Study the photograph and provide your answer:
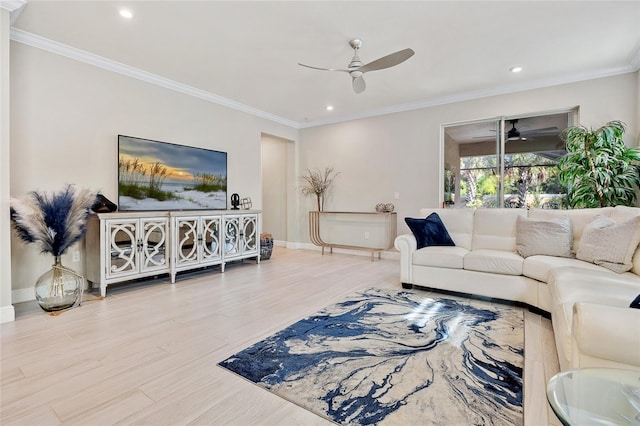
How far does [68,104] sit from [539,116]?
612 cm

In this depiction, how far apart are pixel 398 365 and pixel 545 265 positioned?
180cm

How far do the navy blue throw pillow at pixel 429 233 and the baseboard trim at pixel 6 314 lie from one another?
3981 mm

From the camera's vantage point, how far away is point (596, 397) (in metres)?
0.97

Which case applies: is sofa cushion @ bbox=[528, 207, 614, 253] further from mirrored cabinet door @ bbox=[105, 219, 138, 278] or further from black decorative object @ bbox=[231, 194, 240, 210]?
mirrored cabinet door @ bbox=[105, 219, 138, 278]

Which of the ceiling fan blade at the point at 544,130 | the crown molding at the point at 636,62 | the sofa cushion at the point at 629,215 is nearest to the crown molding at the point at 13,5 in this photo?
the sofa cushion at the point at 629,215

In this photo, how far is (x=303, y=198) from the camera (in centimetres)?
661

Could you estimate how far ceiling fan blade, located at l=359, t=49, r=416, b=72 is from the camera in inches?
108

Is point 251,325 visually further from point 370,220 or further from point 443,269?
point 370,220

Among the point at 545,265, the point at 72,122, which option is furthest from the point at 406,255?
the point at 72,122

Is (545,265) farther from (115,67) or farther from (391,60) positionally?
(115,67)

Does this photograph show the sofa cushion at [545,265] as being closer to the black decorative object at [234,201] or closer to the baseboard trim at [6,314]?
the black decorative object at [234,201]

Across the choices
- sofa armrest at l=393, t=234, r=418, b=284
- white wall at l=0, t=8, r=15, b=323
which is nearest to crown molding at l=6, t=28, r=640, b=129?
white wall at l=0, t=8, r=15, b=323

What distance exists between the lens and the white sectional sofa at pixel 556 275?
4.02 ft


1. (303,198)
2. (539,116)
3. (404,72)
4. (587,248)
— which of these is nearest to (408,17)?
(404,72)
